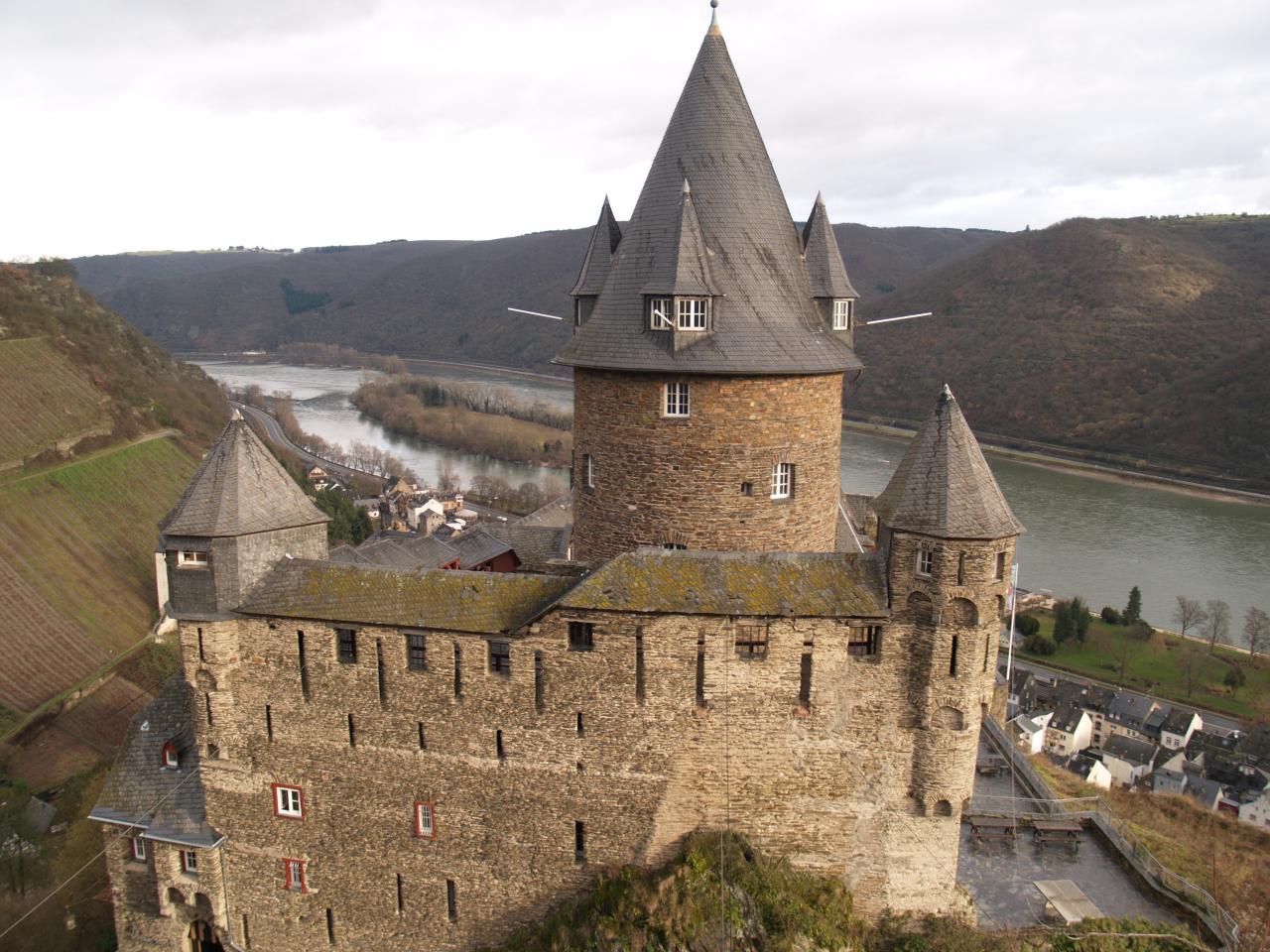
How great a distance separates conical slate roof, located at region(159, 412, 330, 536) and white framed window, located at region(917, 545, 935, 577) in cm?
1002

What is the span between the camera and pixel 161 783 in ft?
57.5

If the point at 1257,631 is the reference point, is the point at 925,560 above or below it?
above

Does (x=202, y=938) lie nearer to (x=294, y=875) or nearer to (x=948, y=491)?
(x=294, y=875)

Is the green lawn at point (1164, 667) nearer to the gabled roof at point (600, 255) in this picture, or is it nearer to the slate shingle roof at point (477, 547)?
the slate shingle roof at point (477, 547)

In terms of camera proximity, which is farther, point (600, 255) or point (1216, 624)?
point (1216, 624)

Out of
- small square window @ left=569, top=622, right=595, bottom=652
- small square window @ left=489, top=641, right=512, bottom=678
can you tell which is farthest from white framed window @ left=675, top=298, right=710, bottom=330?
small square window @ left=489, top=641, right=512, bottom=678

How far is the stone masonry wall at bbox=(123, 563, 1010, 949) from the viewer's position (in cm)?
1378

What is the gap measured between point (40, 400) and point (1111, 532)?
7484 cm

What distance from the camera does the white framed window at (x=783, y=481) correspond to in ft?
49.4

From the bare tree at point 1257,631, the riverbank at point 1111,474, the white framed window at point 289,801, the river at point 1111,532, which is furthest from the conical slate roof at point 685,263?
the riverbank at point 1111,474

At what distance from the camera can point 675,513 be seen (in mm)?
14984

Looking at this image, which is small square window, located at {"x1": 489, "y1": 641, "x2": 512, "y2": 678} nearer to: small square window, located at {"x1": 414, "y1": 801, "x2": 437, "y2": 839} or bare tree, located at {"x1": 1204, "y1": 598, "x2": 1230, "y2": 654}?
small square window, located at {"x1": 414, "y1": 801, "x2": 437, "y2": 839}

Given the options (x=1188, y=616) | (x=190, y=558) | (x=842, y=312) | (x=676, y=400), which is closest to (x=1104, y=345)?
(x=1188, y=616)

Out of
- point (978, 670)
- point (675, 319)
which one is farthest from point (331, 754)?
point (978, 670)
